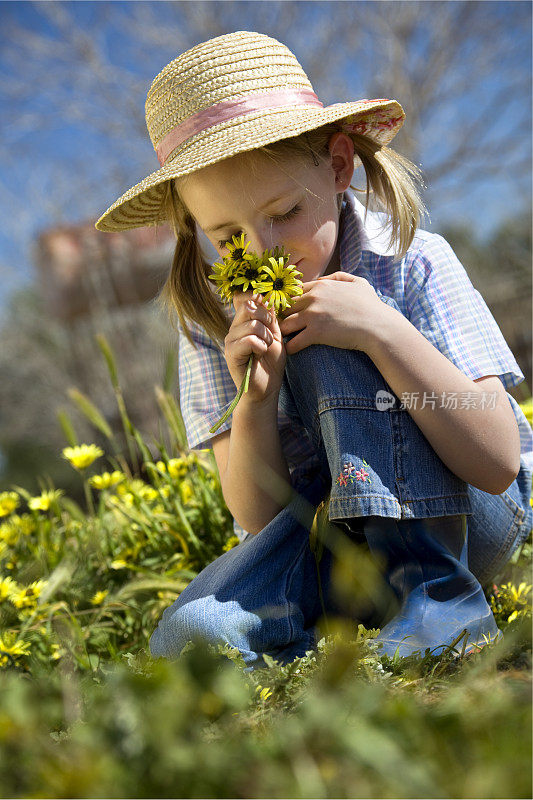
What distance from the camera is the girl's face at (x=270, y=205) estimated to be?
153 cm

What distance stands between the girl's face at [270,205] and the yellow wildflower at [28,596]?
1062mm

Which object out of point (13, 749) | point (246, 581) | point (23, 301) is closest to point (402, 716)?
point (13, 749)

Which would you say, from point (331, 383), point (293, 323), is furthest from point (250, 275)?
point (331, 383)

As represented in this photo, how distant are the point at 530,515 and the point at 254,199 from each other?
1.01m

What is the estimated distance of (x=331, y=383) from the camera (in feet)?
4.80

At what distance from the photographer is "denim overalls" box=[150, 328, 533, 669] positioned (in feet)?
A: 4.50

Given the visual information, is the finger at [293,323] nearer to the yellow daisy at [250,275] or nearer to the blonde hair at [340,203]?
the yellow daisy at [250,275]

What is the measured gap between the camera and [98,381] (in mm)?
7559

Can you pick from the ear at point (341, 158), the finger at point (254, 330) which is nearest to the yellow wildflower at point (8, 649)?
the finger at point (254, 330)

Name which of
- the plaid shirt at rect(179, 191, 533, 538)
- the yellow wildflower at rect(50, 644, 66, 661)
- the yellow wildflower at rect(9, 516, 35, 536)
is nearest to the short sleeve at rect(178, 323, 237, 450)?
the plaid shirt at rect(179, 191, 533, 538)

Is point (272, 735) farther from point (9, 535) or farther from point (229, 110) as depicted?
point (9, 535)

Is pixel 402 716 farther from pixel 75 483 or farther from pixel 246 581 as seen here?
pixel 75 483

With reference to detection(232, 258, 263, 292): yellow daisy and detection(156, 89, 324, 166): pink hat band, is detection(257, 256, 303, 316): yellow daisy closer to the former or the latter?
detection(232, 258, 263, 292): yellow daisy

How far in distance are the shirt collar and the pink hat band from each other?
286mm
